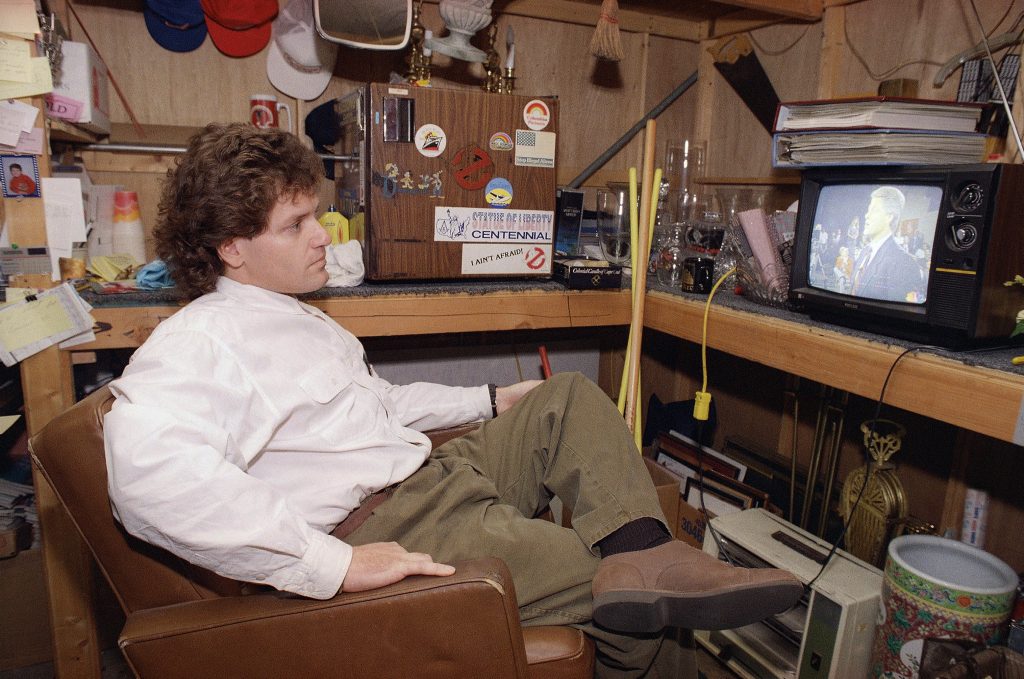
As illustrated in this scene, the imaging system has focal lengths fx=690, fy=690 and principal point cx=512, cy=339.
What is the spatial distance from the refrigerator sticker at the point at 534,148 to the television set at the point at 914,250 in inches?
24.0

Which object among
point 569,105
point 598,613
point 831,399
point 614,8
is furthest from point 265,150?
point 831,399

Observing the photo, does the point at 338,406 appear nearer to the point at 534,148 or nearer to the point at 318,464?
the point at 318,464

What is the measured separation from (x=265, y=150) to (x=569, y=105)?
1508 millimetres

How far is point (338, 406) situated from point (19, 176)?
2.72ft

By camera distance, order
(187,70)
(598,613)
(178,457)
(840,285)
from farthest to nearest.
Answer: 1. (187,70)
2. (840,285)
3. (598,613)
4. (178,457)

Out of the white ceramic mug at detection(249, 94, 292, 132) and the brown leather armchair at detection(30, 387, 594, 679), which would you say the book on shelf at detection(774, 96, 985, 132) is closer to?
the brown leather armchair at detection(30, 387, 594, 679)

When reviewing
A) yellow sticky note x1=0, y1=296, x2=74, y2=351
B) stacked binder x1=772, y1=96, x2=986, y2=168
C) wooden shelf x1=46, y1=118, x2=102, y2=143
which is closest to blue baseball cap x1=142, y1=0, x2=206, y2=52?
wooden shelf x1=46, y1=118, x2=102, y2=143

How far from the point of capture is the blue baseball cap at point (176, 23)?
187 cm

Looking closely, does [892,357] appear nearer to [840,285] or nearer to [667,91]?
[840,285]

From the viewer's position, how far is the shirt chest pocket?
1130 mm

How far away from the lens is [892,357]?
1.24 metres

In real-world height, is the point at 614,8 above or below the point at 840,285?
above

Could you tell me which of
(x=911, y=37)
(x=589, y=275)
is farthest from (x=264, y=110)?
(x=911, y=37)

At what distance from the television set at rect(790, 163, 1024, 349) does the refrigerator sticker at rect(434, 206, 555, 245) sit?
62 centimetres
